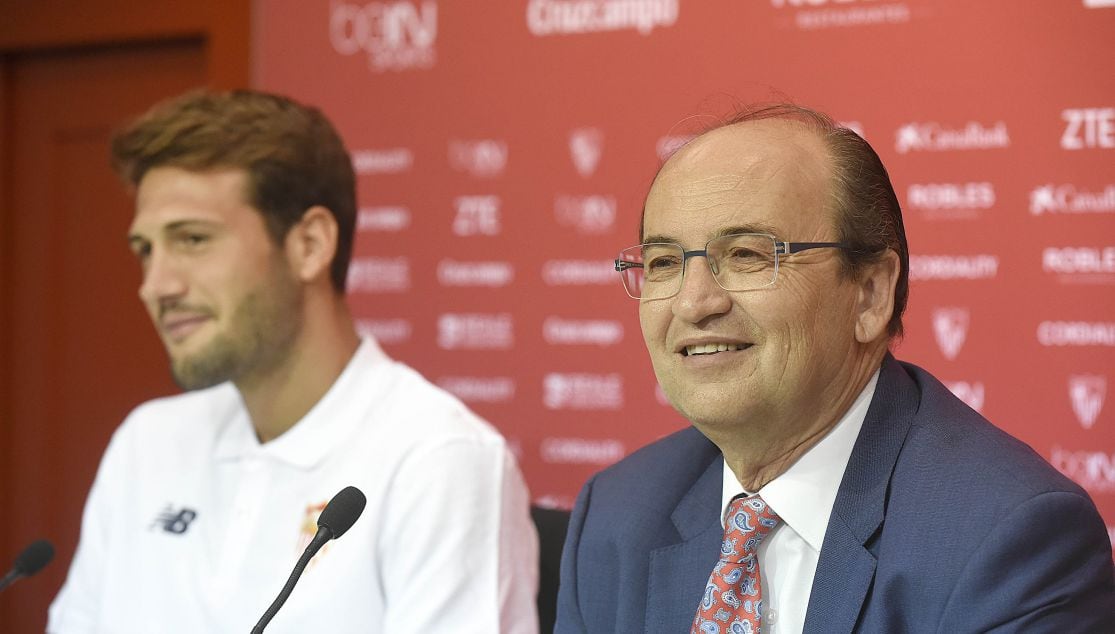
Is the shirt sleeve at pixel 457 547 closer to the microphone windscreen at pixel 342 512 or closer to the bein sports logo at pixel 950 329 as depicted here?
the microphone windscreen at pixel 342 512

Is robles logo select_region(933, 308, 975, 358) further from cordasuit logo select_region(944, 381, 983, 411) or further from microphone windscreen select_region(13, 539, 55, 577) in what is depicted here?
microphone windscreen select_region(13, 539, 55, 577)

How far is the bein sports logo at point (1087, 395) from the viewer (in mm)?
2453

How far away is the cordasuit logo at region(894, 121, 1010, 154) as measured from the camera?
255cm

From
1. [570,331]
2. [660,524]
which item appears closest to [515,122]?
[570,331]

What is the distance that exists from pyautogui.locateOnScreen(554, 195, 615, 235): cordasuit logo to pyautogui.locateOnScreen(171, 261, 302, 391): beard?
41.1 inches

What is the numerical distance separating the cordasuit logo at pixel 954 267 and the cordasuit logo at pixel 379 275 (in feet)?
4.64

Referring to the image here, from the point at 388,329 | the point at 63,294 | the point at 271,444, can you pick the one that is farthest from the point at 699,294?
the point at 63,294

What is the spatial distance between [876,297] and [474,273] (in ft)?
5.91

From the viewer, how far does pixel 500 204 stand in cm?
309

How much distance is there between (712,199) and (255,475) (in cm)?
109

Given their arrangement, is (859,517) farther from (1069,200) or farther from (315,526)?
(1069,200)

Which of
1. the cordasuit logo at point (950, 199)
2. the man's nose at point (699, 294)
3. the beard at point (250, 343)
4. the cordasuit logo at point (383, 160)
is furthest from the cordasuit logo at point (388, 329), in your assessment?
the man's nose at point (699, 294)

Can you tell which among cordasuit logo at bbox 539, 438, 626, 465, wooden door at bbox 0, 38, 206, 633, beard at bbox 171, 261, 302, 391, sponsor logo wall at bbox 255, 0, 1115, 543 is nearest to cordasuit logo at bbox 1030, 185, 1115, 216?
sponsor logo wall at bbox 255, 0, 1115, 543

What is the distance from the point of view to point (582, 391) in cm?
298
